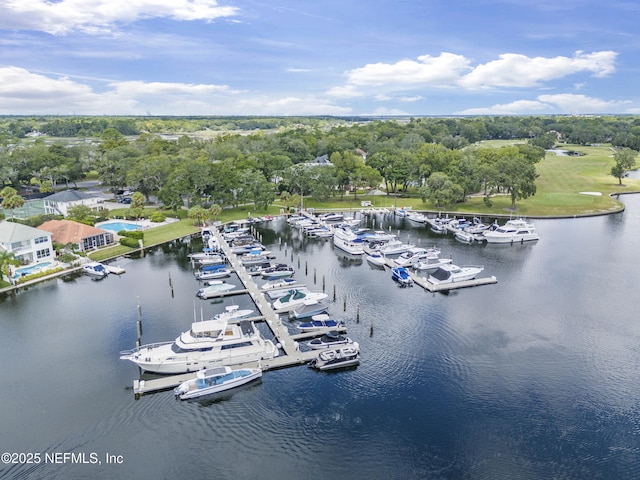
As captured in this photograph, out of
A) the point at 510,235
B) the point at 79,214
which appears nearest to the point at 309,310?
the point at 510,235

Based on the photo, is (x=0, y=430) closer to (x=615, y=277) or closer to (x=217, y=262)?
(x=217, y=262)

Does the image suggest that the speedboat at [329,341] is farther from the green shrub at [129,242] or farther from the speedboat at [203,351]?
the green shrub at [129,242]

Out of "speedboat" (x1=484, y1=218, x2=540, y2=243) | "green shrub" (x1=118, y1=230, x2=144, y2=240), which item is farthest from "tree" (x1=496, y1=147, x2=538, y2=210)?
"green shrub" (x1=118, y1=230, x2=144, y2=240)

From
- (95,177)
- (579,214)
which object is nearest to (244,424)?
(579,214)

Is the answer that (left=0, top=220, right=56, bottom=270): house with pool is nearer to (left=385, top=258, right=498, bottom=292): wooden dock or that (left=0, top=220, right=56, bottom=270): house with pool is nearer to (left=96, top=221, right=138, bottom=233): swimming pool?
(left=96, top=221, right=138, bottom=233): swimming pool

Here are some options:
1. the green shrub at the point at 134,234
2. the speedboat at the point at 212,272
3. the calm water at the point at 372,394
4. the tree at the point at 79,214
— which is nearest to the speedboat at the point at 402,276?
the calm water at the point at 372,394
